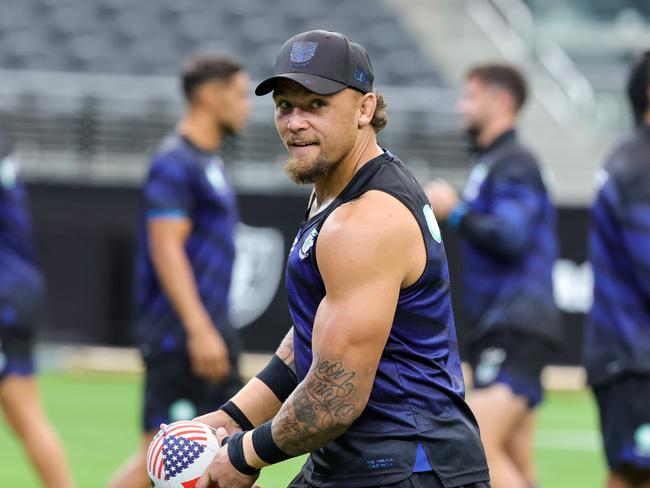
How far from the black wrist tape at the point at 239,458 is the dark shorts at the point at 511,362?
11.8 feet

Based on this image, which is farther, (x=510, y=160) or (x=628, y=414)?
(x=510, y=160)

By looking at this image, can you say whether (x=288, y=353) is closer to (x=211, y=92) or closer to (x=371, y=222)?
(x=371, y=222)

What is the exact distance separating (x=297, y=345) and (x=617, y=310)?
2561 mm

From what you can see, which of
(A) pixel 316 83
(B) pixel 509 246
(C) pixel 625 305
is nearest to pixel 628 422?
(C) pixel 625 305

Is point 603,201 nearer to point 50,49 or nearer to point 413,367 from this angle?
point 413,367

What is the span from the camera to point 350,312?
151 inches

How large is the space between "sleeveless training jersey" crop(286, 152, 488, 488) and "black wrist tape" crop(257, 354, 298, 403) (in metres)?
0.49

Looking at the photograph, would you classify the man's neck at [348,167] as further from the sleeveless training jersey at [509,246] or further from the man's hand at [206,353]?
the sleeveless training jersey at [509,246]

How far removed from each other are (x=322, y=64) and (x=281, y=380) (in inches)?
45.6

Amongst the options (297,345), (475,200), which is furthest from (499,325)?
(297,345)

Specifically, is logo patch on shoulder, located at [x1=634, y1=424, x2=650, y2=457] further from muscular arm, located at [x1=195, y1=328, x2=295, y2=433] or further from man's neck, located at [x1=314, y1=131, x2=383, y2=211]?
man's neck, located at [x1=314, y1=131, x2=383, y2=211]

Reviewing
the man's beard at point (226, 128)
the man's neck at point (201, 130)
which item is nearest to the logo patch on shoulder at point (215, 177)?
the man's neck at point (201, 130)

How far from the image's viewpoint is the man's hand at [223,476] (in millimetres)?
4016

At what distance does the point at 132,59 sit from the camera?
758 inches
